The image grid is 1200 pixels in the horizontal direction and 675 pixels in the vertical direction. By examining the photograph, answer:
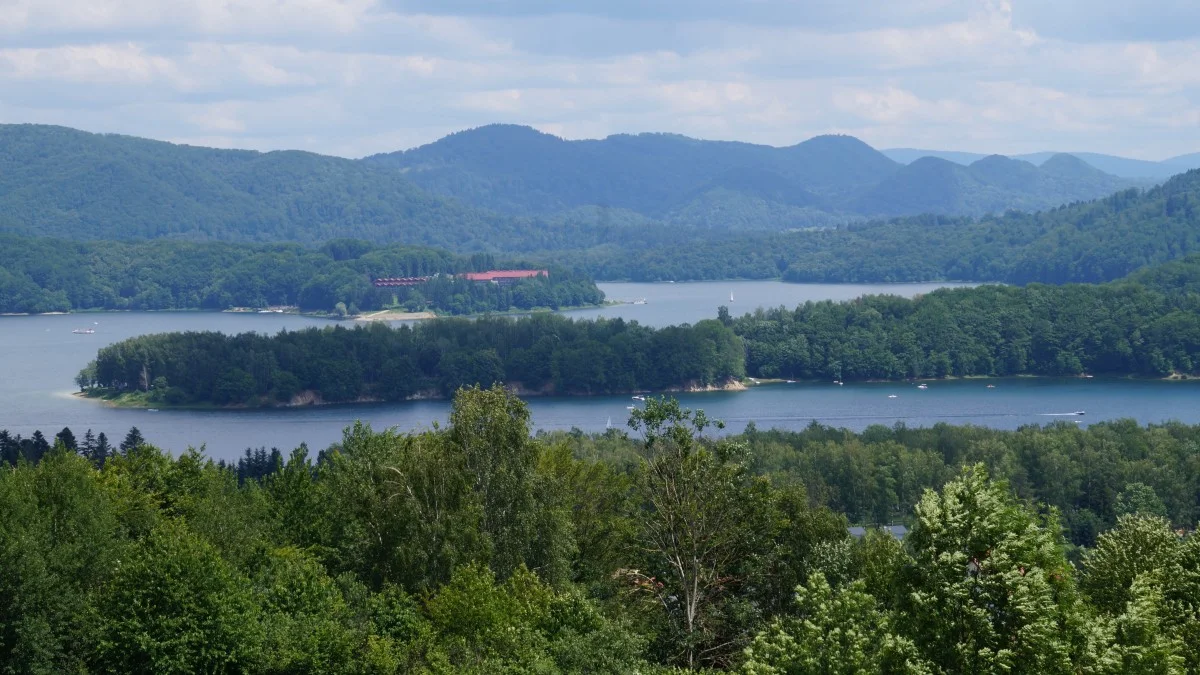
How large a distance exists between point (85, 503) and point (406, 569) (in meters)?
5.23

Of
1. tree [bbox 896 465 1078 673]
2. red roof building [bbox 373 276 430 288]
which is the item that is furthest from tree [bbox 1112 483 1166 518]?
red roof building [bbox 373 276 430 288]

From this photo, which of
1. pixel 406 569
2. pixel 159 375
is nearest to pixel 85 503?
pixel 406 569

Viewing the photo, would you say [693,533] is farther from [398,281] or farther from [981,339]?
[398,281]

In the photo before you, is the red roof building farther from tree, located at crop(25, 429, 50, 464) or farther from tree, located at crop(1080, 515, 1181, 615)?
tree, located at crop(1080, 515, 1181, 615)

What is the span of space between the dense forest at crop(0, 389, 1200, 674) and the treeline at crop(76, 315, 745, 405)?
188 feet

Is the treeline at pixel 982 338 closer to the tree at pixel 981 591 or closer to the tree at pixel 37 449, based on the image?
the tree at pixel 37 449

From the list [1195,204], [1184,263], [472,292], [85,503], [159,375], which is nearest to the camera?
[85,503]

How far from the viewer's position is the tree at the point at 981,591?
38.5ft

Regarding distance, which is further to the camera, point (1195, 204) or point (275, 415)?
point (1195, 204)

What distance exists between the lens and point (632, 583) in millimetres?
19062

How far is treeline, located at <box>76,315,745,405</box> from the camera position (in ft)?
265

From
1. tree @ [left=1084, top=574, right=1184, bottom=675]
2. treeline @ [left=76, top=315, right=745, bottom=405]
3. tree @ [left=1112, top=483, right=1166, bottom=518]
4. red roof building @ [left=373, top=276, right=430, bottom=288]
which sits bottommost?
tree @ [left=1112, top=483, right=1166, bottom=518]

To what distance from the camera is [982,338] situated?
302 feet

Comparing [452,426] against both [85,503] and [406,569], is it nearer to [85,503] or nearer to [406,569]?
[406,569]
